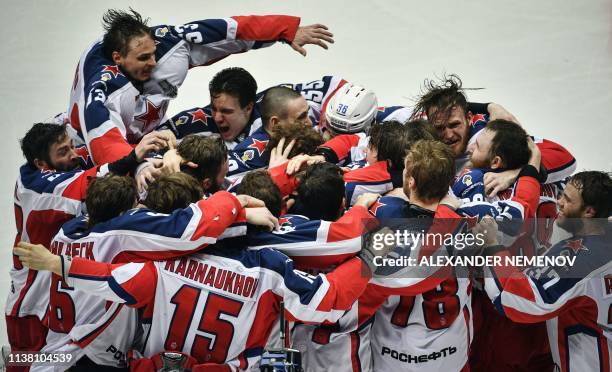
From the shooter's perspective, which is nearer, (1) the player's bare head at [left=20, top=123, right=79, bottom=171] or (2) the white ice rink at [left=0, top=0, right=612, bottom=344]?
(1) the player's bare head at [left=20, top=123, right=79, bottom=171]

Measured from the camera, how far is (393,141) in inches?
201

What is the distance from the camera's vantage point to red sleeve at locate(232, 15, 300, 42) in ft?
21.1

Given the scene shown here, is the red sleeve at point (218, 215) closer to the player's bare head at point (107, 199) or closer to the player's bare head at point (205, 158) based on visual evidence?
the player's bare head at point (107, 199)

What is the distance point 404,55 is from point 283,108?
2374 millimetres

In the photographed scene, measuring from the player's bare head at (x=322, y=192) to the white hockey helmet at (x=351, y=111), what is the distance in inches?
39.9

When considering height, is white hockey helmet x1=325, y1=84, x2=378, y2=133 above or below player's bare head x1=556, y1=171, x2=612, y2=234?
above

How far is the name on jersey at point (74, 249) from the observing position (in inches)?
177

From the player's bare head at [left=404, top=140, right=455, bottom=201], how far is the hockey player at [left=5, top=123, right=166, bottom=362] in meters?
1.40

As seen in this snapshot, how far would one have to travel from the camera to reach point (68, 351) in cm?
456

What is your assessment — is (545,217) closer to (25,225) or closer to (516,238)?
(516,238)

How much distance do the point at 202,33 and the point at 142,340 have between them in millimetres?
2389

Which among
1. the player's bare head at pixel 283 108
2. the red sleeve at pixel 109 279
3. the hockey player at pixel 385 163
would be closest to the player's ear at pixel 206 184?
the hockey player at pixel 385 163

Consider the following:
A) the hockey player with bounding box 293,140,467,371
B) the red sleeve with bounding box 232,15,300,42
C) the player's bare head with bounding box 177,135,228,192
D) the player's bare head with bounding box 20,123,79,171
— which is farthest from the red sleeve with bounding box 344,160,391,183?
the red sleeve with bounding box 232,15,300,42

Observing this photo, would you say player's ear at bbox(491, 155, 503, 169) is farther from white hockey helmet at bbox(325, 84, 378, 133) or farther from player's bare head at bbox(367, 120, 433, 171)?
white hockey helmet at bbox(325, 84, 378, 133)
